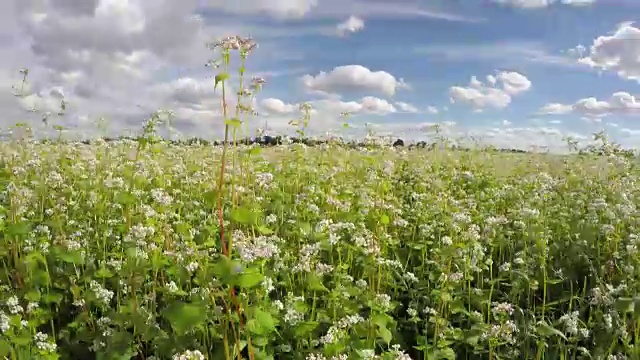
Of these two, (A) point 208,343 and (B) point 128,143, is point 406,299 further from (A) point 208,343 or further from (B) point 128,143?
(B) point 128,143

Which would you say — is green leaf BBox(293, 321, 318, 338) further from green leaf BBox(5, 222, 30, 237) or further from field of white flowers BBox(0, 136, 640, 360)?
green leaf BBox(5, 222, 30, 237)

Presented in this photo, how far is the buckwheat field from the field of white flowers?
0.02 meters

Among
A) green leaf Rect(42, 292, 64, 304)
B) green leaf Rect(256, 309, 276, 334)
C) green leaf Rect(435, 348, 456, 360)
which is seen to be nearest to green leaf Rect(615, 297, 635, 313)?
green leaf Rect(435, 348, 456, 360)

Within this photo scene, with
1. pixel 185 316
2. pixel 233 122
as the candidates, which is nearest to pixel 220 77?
pixel 233 122

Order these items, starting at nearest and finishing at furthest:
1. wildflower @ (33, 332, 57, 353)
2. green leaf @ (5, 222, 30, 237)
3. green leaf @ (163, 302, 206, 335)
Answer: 1. green leaf @ (163, 302, 206, 335)
2. wildflower @ (33, 332, 57, 353)
3. green leaf @ (5, 222, 30, 237)

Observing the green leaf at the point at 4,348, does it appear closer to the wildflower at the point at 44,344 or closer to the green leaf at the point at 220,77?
the wildflower at the point at 44,344

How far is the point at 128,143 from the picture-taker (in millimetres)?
9570

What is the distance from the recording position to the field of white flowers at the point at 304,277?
362cm

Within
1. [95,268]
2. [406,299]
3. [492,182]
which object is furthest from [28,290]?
[492,182]

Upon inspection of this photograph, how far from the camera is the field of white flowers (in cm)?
362

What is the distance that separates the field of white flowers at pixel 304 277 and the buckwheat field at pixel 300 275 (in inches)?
0.8

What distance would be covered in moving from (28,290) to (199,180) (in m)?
3.25

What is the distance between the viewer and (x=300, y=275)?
4.63 meters

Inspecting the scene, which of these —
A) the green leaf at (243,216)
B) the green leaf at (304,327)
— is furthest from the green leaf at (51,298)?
the green leaf at (243,216)
